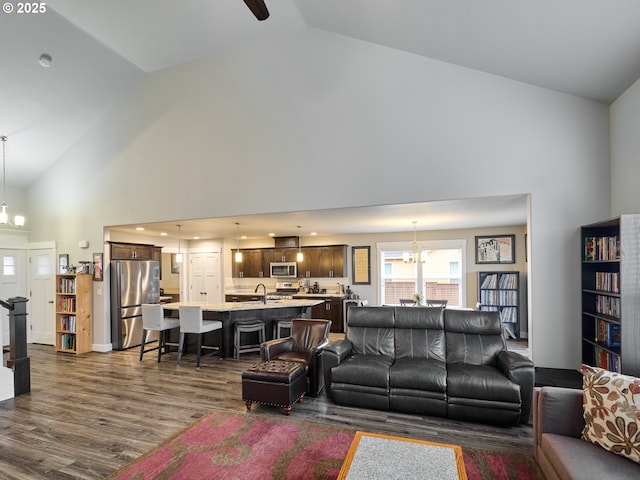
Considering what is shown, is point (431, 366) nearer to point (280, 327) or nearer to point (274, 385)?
point (274, 385)

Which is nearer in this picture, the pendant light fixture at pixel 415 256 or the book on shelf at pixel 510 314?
the book on shelf at pixel 510 314

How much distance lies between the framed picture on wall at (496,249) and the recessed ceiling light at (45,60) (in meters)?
8.23

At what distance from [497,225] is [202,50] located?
21.4 ft

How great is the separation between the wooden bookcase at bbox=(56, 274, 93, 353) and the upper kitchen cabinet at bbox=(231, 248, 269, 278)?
353 cm

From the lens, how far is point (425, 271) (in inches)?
307

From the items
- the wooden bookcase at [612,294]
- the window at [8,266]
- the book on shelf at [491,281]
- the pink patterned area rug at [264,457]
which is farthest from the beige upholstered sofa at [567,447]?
the window at [8,266]

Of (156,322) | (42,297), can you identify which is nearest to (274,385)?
(156,322)

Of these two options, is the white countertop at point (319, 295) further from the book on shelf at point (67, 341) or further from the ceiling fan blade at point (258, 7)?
the ceiling fan blade at point (258, 7)

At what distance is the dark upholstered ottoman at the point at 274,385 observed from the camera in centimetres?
338

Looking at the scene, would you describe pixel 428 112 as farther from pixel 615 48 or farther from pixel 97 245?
pixel 97 245

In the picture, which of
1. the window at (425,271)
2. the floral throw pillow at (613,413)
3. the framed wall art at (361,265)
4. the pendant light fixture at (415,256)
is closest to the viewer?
the floral throw pillow at (613,413)

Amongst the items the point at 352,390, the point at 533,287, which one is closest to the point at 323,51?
the point at 533,287

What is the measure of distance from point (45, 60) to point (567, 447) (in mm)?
6902

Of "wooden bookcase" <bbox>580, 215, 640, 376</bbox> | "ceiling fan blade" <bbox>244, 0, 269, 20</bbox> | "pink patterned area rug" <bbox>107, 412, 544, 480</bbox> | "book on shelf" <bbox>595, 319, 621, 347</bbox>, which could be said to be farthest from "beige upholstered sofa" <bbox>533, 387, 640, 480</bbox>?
"ceiling fan blade" <bbox>244, 0, 269, 20</bbox>
